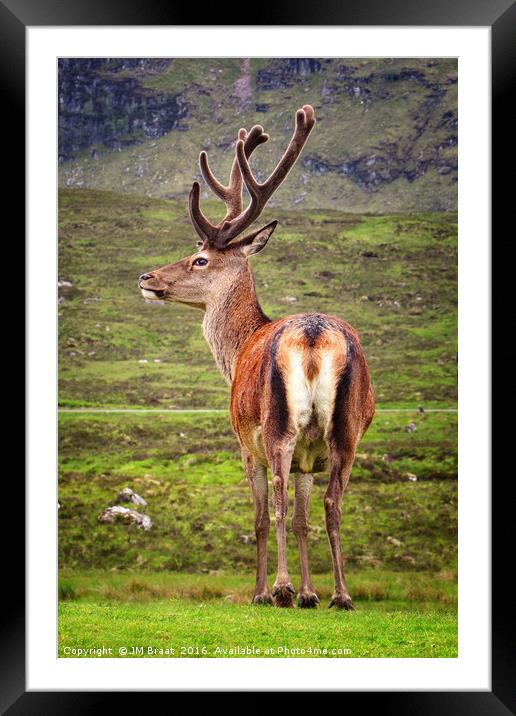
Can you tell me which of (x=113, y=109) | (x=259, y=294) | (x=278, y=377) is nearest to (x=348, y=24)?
(x=278, y=377)

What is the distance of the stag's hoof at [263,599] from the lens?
1004 centimetres

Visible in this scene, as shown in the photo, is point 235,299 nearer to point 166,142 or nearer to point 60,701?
point 60,701

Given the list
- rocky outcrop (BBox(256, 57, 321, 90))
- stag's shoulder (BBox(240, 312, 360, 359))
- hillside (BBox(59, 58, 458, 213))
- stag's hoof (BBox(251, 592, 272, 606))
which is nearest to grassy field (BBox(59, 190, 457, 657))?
stag's hoof (BBox(251, 592, 272, 606))

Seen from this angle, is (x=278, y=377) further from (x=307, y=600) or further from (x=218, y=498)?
(x=218, y=498)

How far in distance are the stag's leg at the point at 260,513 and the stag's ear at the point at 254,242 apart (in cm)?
222

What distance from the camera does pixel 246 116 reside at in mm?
30625

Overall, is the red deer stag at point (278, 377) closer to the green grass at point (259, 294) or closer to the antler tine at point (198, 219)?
the antler tine at point (198, 219)

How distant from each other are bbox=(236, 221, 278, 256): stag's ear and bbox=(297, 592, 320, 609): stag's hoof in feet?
11.9

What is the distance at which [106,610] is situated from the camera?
10.6 meters

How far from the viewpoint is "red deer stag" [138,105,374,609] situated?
9.08 meters

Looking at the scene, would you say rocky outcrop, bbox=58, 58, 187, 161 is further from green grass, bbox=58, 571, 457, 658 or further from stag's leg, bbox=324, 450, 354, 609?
stag's leg, bbox=324, 450, 354, 609

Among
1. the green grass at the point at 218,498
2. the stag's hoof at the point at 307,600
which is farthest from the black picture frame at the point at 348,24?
the green grass at the point at 218,498

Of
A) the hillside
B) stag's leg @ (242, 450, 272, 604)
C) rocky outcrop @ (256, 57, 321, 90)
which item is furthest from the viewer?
the hillside
